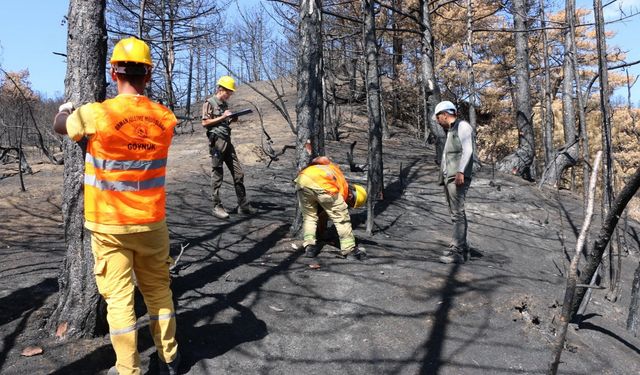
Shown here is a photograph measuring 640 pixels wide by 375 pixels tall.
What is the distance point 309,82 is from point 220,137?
65.5 inches

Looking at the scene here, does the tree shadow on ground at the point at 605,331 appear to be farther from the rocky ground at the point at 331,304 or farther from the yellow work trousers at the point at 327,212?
the yellow work trousers at the point at 327,212

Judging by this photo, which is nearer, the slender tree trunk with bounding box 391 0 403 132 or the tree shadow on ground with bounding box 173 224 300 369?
the tree shadow on ground with bounding box 173 224 300 369

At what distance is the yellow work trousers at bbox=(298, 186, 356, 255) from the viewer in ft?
17.8

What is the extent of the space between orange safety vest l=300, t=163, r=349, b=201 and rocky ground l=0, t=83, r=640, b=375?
2.62 feet

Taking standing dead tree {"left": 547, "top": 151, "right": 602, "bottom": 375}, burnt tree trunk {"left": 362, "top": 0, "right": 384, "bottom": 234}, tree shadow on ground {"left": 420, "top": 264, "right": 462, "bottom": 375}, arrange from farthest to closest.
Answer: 1. burnt tree trunk {"left": 362, "top": 0, "right": 384, "bottom": 234}
2. tree shadow on ground {"left": 420, "top": 264, "right": 462, "bottom": 375}
3. standing dead tree {"left": 547, "top": 151, "right": 602, "bottom": 375}

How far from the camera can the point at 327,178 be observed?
213 inches

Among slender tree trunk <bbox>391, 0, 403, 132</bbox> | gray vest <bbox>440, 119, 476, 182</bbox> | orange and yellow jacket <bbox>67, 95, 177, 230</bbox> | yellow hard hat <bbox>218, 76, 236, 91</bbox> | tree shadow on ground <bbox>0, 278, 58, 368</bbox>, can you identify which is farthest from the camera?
slender tree trunk <bbox>391, 0, 403, 132</bbox>

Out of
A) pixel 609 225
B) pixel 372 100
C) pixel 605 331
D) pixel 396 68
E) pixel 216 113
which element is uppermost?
pixel 396 68

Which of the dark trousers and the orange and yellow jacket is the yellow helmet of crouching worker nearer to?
the dark trousers

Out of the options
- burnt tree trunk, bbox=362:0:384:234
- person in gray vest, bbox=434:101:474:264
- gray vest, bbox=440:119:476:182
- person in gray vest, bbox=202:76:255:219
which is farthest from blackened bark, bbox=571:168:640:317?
person in gray vest, bbox=202:76:255:219

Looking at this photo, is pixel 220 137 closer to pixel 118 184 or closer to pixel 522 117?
pixel 118 184

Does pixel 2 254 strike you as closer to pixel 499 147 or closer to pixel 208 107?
pixel 208 107

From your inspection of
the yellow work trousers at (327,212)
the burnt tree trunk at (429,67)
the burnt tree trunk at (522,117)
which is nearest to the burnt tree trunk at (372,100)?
the yellow work trousers at (327,212)

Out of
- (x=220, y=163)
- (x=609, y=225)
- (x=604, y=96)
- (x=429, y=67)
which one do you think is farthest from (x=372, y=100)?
(x=429, y=67)
